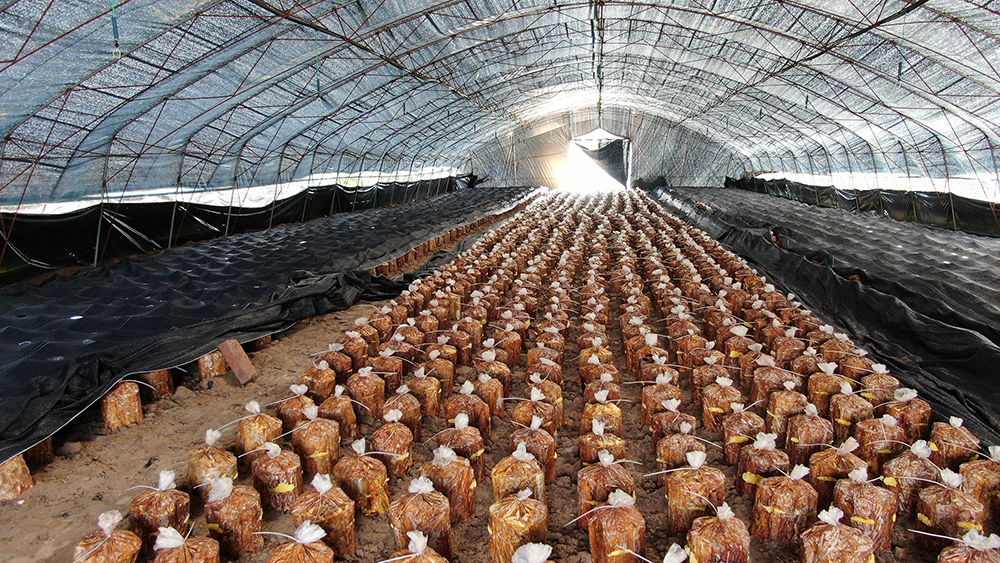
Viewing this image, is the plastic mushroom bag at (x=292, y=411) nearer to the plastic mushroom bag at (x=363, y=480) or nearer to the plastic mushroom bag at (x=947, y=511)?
the plastic mushroom bag at (x=363, y=480)

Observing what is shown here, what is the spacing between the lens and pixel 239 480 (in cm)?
321

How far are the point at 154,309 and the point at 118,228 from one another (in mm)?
5200

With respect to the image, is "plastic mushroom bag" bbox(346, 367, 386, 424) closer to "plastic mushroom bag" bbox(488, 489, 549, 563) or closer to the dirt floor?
the dirt floor

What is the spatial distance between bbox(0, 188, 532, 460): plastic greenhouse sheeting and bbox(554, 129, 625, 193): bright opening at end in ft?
77.3

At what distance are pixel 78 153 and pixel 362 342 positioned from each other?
777cm

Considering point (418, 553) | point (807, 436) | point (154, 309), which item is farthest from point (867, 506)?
point (154, 309)

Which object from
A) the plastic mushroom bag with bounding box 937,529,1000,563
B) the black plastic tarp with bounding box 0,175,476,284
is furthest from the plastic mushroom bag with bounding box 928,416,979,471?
the black plastic tarp with bounding box 0,175,476,284

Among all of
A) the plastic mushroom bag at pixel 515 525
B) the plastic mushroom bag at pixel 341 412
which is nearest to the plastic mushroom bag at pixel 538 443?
the plastic mushroom bag at pixel 515 525

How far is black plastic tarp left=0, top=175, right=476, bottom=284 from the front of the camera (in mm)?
8172

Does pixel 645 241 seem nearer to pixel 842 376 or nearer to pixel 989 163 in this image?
pixel 842 376

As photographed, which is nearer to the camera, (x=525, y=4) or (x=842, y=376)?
(x=842, y=376)

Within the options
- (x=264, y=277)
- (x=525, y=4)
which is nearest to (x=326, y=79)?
(x=525, y=4)

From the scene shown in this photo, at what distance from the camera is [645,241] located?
9641mm

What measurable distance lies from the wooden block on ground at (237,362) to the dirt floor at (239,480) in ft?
0.27
